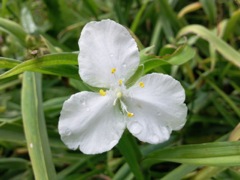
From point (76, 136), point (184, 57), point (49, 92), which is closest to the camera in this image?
point (76, 136)

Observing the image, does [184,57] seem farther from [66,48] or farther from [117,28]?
[66,48]

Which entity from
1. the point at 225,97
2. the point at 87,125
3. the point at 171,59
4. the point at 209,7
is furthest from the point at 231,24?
the point at 87,125

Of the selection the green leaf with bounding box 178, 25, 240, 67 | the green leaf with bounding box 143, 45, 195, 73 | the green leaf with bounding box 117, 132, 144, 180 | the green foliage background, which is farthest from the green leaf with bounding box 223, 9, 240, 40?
the green leaf with bounding box 117, 132, 144, 180

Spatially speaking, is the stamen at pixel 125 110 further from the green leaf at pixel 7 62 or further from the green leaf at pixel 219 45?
the green leaf at pixel 219 45

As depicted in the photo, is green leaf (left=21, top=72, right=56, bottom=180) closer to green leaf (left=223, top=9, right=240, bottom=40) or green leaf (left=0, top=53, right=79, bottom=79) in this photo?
green leaf (left=0, top=53, right=79, bottom=79)

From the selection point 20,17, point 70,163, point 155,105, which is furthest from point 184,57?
point 20,17

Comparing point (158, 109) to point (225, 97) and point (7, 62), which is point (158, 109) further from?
point (225, 97)

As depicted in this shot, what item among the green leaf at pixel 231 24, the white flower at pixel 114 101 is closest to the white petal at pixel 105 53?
the white flower at pixel 114 101
